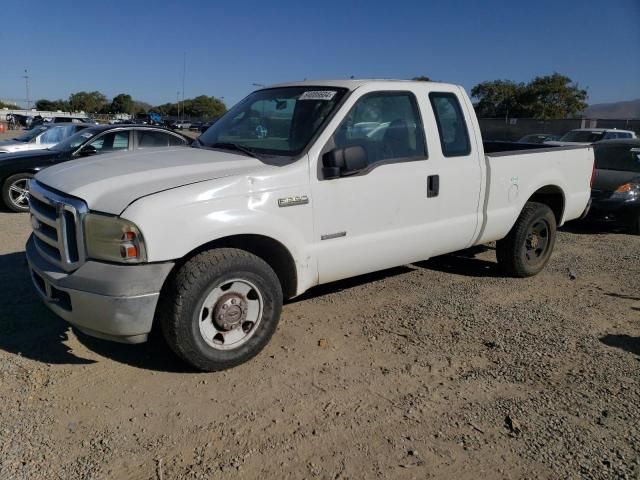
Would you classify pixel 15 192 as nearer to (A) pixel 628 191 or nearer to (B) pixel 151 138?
(B) pixel 151 138

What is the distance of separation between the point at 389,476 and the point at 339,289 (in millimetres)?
2776

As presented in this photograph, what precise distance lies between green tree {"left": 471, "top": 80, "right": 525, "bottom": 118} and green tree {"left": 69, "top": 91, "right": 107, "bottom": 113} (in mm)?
77439

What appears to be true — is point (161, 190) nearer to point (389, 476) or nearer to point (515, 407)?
point (389, 476)

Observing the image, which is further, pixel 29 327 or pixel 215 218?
pixel 29 327

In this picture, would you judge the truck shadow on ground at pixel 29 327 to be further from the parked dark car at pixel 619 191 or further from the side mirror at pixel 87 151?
the parked dark car at pixel 619 191

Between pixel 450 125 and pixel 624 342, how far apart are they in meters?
2.31

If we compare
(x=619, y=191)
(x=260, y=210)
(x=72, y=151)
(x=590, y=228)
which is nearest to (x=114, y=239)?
(x=260, y=210)

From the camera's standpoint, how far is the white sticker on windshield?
13.7 ft

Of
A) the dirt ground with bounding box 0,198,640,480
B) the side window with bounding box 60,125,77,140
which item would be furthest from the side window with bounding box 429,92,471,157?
the side window with bounding box 60,125,77,140

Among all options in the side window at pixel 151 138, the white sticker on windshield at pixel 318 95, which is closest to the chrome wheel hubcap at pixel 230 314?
the white sticker on windshield at pixel 318 95

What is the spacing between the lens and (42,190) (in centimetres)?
367

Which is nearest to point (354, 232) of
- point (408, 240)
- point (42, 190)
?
point (408, 240)

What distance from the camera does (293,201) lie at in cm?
369

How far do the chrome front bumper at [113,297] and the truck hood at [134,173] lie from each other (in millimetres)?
372
